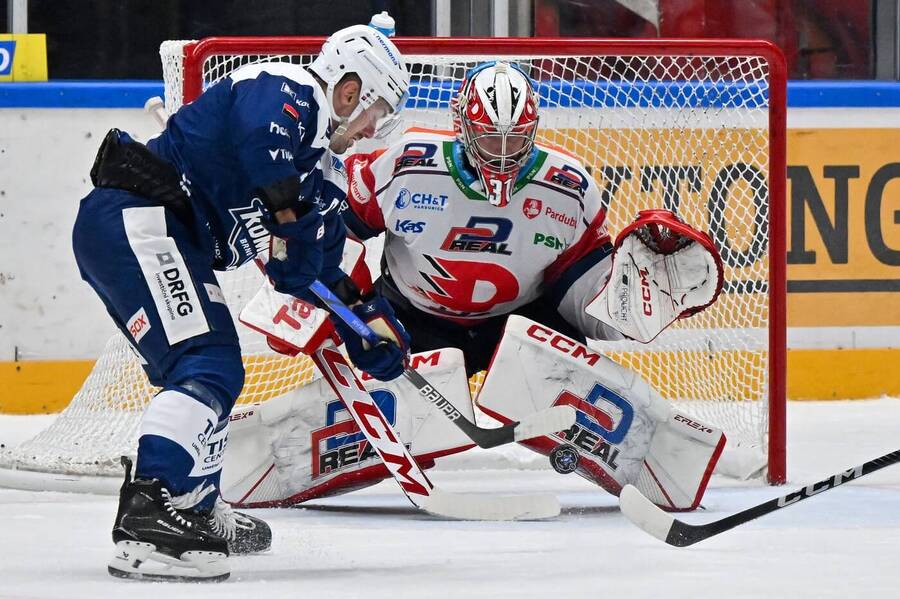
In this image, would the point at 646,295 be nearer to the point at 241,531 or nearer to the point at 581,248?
the point at 581,248

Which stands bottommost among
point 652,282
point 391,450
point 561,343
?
point 391,450

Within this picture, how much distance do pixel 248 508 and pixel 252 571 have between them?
85 centimetres

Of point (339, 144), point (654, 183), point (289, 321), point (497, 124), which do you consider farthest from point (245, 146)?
point (654, 183)

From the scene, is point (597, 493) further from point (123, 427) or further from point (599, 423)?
point (123, 427)

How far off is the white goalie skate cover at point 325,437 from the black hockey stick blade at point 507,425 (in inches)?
3.5

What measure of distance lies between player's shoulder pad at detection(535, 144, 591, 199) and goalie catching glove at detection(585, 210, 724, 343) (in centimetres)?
18

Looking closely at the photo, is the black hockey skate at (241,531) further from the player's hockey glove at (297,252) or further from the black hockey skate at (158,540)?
the player's hockey glove at (297,252)

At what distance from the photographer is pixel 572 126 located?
451cm

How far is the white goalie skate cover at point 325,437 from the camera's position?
11.4 feet

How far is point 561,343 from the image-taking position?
3484mm

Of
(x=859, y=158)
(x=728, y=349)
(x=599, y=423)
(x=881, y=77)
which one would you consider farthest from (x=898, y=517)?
(x=881, y=77)

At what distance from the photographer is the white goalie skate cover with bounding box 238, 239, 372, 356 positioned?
3273mm

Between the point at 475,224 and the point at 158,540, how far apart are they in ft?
4.28

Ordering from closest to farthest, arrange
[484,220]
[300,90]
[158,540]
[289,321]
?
[158,540]
[300,90]
[289,321]
[484,220]
